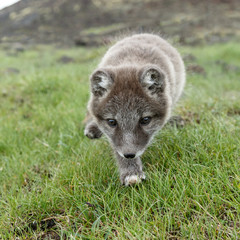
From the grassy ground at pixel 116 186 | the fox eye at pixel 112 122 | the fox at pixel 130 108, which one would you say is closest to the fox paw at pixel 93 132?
the grassy ground at pixel 116 186

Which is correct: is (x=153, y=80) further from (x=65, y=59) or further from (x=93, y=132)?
(x=65, y=59)

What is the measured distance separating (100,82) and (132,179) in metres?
1.17

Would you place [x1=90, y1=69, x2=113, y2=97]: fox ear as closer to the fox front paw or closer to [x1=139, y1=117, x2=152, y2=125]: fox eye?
[x1=139, y1=117, x2=152, y2=125]: fox eye

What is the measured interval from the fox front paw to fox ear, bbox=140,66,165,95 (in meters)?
0.97

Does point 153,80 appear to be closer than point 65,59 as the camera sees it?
Yes

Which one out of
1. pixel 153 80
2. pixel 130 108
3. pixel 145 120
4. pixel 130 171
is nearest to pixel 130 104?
pixel 130 108

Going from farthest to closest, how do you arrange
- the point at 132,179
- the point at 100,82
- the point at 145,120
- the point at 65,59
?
the point at 65,59
the point at 100,82
the point at 145,120
the point at 132,179

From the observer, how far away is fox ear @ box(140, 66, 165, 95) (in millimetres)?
3072

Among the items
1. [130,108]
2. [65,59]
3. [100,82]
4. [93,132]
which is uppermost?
[100,82]

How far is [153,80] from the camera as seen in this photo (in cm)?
317

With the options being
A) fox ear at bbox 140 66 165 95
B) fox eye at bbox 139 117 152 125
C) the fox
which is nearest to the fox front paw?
the fox

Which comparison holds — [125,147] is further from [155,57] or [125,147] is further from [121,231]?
[155,57]

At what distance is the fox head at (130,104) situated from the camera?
2.94 m

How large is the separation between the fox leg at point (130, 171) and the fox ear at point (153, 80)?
A: 0.84 meters
